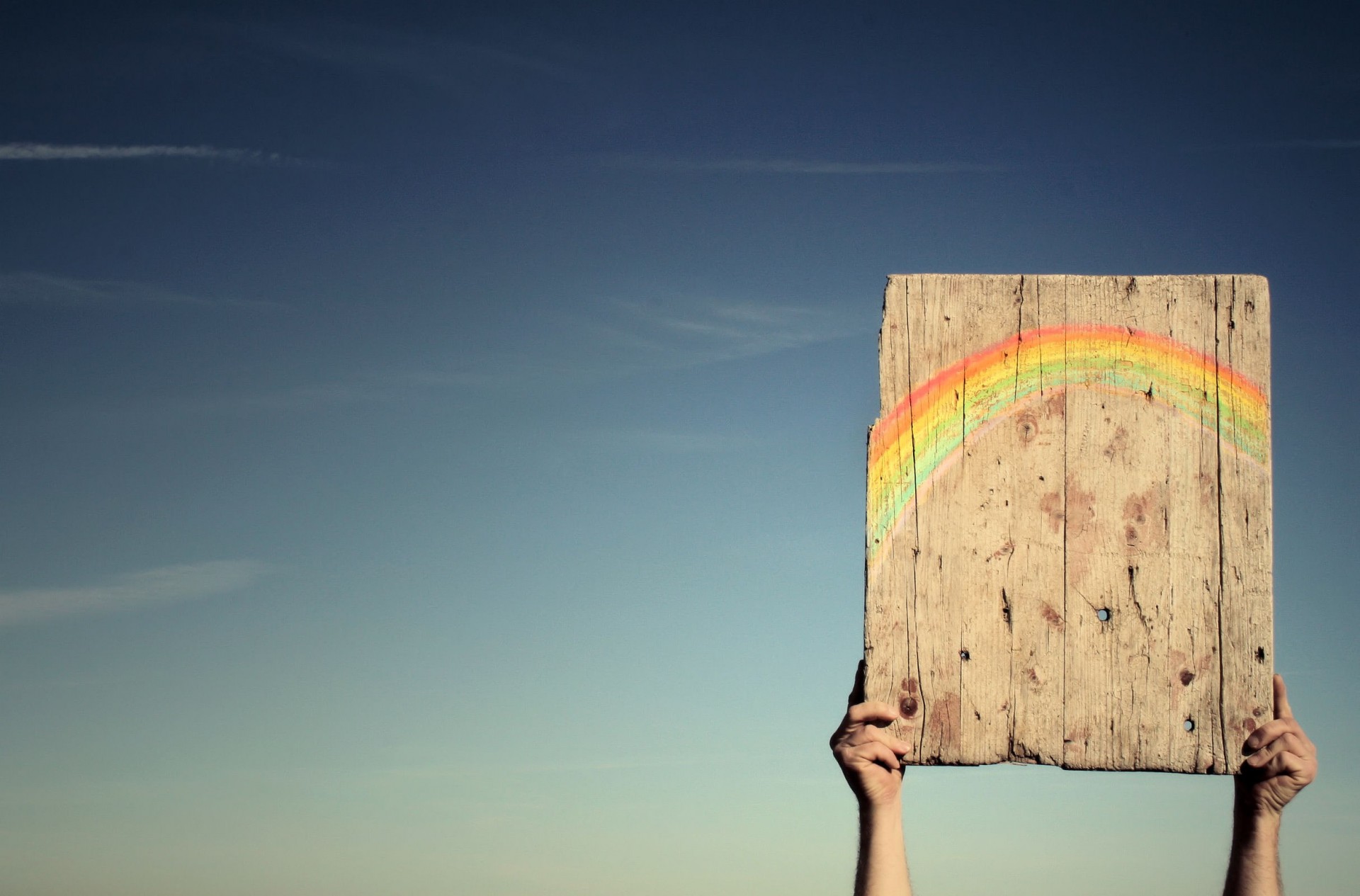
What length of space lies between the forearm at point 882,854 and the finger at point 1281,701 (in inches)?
55.8

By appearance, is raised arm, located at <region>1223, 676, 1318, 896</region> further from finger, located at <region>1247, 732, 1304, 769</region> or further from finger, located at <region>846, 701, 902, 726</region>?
finger, located at <region>846, 701, 902, 726</region>

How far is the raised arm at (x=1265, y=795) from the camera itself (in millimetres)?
4488

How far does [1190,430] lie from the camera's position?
477cm

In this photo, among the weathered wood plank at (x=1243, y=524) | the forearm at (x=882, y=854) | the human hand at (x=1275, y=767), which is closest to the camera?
the forearm at (x=882, y=854)

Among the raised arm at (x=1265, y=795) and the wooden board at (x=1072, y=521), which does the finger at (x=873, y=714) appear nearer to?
the wooden board at (x=1072, y=521)

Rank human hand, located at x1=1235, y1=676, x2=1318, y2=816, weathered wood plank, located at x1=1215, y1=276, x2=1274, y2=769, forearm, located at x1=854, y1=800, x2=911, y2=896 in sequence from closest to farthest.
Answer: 1. forearm, located at x1=854, y1=800, x2=911, y2=896
2. human hand, located at x1=1235, y1=676, x2=1318, y2=816
3. weathered wood plank, located at x1=1215, y1=276, x2=1274, y2=769

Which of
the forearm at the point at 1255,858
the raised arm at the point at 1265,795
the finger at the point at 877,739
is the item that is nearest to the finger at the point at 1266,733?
the raised arm at the point at 1265,795

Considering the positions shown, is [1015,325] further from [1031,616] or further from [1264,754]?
[1264,754]

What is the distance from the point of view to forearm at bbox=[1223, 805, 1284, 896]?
14.6ft

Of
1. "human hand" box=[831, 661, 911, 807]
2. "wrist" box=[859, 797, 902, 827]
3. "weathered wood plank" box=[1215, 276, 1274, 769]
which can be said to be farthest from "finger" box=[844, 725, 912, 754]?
"weathered wood plank" box=[1215, 276, 1274, 769]

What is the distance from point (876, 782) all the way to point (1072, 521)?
120 cm

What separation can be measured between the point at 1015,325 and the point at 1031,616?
109 cm

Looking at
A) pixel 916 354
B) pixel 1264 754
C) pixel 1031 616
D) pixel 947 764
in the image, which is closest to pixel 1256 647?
pixel 1264 754

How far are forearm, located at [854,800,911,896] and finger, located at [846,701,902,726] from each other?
290 millimetres
